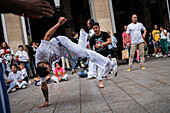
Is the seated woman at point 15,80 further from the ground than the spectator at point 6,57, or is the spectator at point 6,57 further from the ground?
the spectator at point 6,57

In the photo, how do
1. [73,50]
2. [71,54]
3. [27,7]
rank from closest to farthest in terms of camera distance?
[27,7], [73,50], [71,54]

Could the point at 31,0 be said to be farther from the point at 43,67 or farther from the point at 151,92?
the point at 151,92

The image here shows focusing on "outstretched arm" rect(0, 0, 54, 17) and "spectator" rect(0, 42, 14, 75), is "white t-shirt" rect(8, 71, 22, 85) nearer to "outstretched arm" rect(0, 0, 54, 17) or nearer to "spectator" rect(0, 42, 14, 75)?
"spectator" rect(0, 42, 14, 75)

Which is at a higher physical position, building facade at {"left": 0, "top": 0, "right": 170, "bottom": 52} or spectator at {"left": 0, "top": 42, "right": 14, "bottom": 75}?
building facade at {"left": 0, "top": 0, "right": 170, "bottom": 52}

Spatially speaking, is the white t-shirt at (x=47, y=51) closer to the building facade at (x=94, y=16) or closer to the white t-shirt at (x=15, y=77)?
the white t-shirt at (x=15, y=77)

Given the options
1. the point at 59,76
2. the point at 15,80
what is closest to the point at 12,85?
the point at 15,80

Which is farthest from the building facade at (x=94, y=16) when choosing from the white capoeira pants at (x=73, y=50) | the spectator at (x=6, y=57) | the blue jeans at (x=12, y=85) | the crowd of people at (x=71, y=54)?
the white capoeira pants at (x=73, y=50)

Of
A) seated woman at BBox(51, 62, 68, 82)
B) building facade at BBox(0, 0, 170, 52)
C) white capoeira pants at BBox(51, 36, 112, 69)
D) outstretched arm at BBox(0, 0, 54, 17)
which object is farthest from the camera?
building facade at BBox(0, 0, 170, 52)

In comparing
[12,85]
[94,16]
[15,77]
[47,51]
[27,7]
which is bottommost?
[12,85]

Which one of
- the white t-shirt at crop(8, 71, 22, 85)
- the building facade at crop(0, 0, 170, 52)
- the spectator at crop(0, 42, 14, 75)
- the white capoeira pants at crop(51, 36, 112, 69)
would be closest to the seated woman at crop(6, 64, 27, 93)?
the white t-shirt at crop(8, 71, 22, 85)

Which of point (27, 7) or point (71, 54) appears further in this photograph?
point (71, 54)

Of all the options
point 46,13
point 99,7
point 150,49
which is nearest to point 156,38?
point 150,49

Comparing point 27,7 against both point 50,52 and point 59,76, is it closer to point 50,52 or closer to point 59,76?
point 50,52

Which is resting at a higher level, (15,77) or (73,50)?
(73,50)
